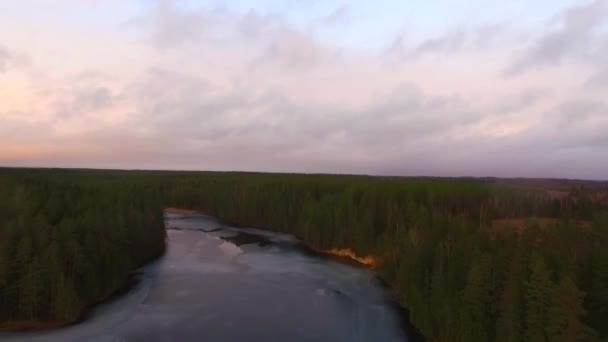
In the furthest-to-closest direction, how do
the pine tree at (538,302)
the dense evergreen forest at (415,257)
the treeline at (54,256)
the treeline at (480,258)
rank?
1. the treeline at (54,256)
2. the dense evergreen forest at (415,257)
3. the treeline at (480,258)
4. the pine tree at (538,302)

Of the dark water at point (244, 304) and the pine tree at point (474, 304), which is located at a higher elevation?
the pine tree at point (474, 304)

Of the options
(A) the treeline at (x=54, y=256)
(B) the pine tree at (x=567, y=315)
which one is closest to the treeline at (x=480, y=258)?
(B) the pine tree at (x=567, y=315)

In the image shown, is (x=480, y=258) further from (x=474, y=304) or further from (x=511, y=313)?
(x=511, y=313)

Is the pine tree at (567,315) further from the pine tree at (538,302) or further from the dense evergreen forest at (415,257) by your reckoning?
the pine tree at (538,302)

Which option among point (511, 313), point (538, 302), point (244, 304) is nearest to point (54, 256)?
point (244, 304)

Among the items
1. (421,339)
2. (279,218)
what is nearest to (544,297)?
(421,339)

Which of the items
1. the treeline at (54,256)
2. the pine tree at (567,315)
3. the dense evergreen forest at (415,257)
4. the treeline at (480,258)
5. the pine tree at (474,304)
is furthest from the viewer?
the treeline at (54,256)

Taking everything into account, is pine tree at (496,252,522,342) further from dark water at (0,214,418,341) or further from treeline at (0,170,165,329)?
treeline at (0,170,165,329)

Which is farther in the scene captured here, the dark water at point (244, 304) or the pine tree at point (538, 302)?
the dark water at point (244, 304)

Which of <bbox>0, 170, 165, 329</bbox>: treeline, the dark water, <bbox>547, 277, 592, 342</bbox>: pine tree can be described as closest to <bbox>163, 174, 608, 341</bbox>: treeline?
<bbox>547, 277, 592, 342</bbox>: pine tree
